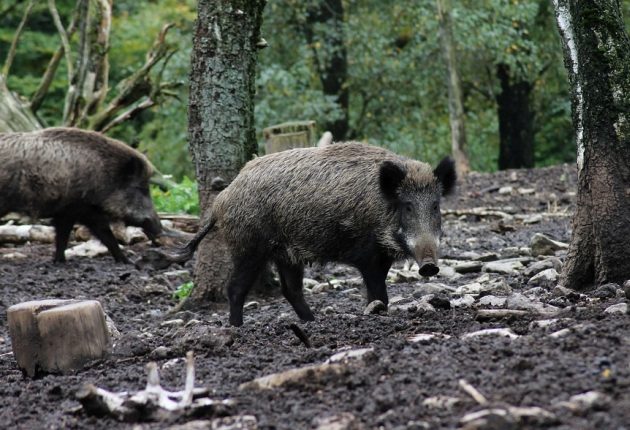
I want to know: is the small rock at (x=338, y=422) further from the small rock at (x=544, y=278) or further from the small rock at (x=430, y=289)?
the small rock at (x=430, y=289)

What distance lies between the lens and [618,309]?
16.4 ft

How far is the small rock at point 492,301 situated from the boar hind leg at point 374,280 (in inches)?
24.7

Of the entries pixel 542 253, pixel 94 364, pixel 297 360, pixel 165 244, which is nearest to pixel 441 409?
pixel 297 360

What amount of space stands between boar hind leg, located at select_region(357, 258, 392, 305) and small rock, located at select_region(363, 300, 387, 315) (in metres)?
0.26

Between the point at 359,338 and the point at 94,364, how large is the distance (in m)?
1.41

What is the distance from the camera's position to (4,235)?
12.1m

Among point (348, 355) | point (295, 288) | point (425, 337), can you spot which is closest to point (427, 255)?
point (295, 288)

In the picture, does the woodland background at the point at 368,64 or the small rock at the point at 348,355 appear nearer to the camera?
the small rock at the point at 348,355

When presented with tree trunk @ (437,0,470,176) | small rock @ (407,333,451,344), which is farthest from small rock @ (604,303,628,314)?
tree trunk @ (437,0,470,176)

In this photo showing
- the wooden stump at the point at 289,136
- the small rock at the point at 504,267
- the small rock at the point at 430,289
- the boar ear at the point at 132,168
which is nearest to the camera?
the small rock at the point at 430,289

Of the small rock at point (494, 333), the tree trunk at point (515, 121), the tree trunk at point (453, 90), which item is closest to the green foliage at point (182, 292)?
the small rock at point (494, 333)

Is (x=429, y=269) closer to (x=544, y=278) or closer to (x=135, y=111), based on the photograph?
(x=544, y=278)

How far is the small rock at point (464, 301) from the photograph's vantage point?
6.22 m

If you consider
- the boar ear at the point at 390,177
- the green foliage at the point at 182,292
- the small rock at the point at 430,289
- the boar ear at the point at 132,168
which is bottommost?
the green foliage at the point at 182,292
